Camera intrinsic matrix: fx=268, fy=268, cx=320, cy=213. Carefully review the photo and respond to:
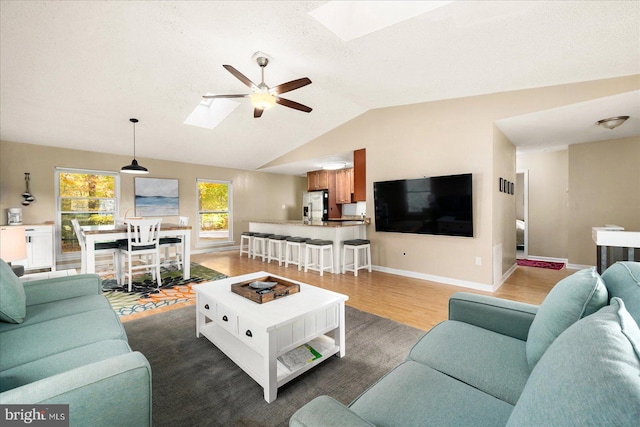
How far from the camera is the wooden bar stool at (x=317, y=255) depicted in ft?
15.5

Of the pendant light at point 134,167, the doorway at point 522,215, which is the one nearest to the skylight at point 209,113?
the pendant light at point 134,167

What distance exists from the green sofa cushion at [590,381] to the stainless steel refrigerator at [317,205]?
23.2 feet

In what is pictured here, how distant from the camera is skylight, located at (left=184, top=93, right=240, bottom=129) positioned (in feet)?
16.3

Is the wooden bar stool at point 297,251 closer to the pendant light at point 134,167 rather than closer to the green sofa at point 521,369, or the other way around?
the pendant light at point 134,167

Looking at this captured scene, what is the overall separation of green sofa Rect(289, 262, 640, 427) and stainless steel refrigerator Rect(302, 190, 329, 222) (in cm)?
613

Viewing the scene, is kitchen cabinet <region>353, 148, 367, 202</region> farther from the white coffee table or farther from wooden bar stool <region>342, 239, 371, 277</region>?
the white coffee table

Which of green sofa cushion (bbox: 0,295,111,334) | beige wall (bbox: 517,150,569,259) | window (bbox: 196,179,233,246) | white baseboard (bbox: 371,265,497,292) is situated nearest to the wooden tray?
green sofa cushion (bbox: 0,295,111,334)

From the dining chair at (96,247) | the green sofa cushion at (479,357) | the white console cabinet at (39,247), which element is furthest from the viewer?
the white console cabinet at (39,247)

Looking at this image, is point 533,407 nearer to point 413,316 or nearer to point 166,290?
point 413,316

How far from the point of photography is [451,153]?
13.5ft

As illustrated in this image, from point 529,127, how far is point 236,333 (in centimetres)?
471

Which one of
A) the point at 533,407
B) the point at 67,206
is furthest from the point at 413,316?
the point at 67,206

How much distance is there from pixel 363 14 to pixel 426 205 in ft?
9.12

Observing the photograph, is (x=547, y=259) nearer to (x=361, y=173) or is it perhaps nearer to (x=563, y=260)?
(x=563, y=260)
